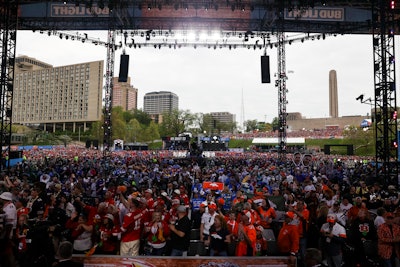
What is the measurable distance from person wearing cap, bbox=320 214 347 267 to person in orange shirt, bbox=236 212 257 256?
4.92ft

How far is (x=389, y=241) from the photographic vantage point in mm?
5547

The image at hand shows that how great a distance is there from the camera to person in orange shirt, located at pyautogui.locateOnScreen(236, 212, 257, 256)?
217 inches

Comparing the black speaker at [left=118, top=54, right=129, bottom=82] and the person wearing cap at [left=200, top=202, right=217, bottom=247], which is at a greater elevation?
the black speaker at [left=118, top=54, right=129, bottom=82]

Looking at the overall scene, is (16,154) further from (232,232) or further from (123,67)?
(232,232)

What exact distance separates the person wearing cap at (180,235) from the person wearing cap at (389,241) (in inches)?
147

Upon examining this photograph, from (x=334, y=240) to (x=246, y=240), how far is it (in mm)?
1800

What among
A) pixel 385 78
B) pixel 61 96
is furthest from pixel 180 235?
pixel 61 96

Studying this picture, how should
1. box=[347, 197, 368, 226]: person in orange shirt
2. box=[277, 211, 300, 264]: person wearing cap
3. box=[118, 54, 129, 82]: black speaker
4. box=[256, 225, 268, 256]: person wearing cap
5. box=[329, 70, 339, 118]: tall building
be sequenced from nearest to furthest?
box=[277, 211, 300, 264]: person wearing cap
box=[256, 225, 268, 256]: person wearing cap
box=[347, 197, 368, 226]: person in orange shirt
box=[118, 54, 129, 82]: black speaker
box=[329, 70, 339, 118]: tall building

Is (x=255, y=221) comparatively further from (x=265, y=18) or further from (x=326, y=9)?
(x=326, y=9)

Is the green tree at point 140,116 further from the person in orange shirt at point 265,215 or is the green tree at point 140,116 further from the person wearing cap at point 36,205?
the person in orange shirt at point 265,215

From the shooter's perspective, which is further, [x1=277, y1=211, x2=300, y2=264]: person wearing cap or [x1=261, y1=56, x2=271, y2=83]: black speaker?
[x1=261, y1=56, x2=271, y2=83]: black speaker

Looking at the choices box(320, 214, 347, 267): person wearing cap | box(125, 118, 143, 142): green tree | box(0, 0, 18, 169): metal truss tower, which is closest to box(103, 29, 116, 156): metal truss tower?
box(0, 0, 18, 169): metal truss tower

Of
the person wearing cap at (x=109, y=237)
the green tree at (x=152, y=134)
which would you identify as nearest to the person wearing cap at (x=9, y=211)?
the person wearing cap at (x=109, y=237)

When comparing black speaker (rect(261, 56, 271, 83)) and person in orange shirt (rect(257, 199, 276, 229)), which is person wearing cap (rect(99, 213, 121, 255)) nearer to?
person in orange shirt (rect(257, 199, 276, 229))
